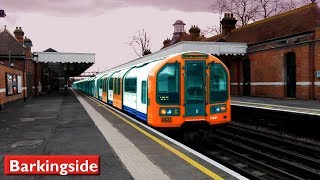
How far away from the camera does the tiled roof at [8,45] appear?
3481 cm

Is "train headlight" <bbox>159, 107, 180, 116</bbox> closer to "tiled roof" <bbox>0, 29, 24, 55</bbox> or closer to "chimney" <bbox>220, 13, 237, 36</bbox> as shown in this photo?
"tiled roof" <bbox>0, 29, 24, 55</bbox>

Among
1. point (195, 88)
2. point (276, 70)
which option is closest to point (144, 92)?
point (195, 88)

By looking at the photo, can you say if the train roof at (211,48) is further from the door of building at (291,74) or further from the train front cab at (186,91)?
the train front cab at (186,91)

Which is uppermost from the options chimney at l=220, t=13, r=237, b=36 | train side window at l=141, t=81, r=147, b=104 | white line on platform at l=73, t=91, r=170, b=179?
chimney at l=220, t=13, r=237, b=36

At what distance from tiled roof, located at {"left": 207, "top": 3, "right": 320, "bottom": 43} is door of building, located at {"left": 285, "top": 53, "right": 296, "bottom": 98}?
1.84 metres

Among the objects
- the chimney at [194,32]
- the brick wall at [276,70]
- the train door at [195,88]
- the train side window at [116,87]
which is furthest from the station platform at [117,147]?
the chimney at [194,32]

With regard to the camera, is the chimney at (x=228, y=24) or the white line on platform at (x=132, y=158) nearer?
the white line on platform at (x=132, y=158)

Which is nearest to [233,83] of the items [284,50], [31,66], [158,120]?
[284,50]

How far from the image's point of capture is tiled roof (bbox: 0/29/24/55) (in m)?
34.8

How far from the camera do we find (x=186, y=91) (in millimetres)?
10453

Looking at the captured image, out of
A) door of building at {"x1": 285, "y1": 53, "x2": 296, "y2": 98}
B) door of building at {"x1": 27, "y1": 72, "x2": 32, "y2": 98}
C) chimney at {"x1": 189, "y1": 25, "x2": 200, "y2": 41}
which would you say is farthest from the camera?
chimney at {"x1": 189, "y1": 25, "x2": 200, "y2": 41}

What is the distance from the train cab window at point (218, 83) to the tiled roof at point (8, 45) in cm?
2845

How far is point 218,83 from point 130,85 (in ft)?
14.5

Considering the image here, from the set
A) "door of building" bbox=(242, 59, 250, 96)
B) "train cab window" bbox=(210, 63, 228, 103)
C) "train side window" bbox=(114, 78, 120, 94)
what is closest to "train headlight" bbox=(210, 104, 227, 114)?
"train cab window" bbox=(210, 63, 228, 103)
